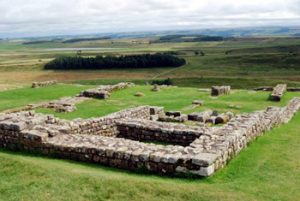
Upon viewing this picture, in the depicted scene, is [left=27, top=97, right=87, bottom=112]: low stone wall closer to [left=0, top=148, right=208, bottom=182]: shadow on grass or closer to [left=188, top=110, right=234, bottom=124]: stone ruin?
[left=188, top=110, right=234, bottom=124]: stone ruin

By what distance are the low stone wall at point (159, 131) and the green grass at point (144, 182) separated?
13.3 feet

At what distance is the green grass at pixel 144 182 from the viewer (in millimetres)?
10453

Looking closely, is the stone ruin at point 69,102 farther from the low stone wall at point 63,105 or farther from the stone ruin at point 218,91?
the stone ruin at point 218,91

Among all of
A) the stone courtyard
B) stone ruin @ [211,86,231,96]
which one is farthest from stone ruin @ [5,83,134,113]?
stone ruin @ [211,86,231,96]

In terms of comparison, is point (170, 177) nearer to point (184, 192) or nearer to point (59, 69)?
point (184, 192)

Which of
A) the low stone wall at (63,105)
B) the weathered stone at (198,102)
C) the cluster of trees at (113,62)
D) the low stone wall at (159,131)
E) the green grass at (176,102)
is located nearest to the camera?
the low stone wall at (159,131)

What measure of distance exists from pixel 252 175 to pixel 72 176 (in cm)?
537

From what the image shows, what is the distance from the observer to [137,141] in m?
15.5

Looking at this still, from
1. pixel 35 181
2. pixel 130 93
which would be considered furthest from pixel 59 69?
pixel 35 181

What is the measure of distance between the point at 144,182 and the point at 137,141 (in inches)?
180

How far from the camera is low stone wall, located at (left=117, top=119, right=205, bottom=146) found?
58.0ft

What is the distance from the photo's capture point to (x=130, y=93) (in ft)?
125

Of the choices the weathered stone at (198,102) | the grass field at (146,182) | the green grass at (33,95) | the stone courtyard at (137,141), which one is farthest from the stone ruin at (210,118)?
the green grass at (33,95)

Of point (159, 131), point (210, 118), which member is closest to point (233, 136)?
point (159, 131)
